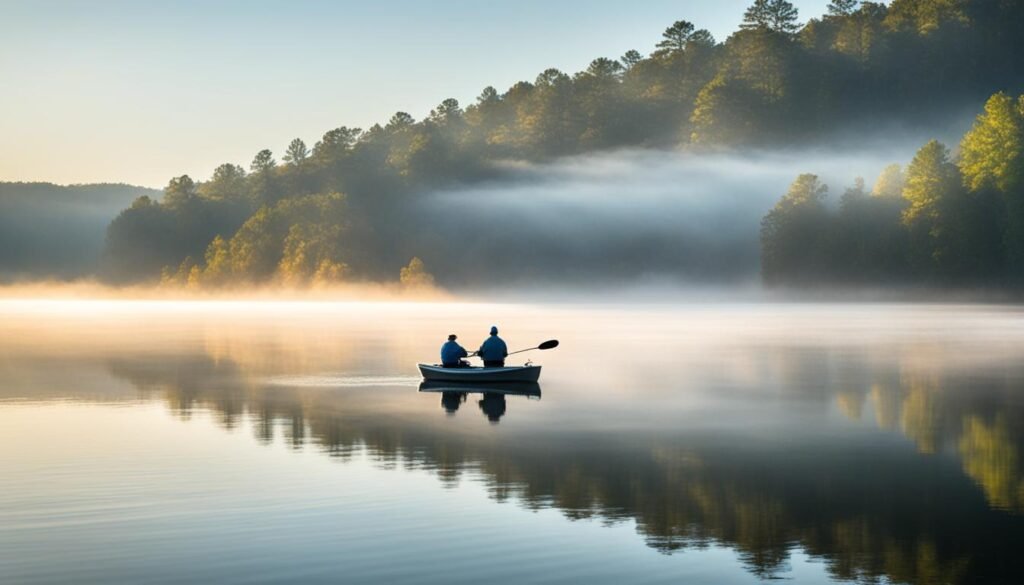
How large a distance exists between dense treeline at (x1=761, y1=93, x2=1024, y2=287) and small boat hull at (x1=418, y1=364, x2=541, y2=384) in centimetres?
11459

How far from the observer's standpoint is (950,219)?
500 ft

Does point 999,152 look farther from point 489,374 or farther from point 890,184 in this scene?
point 489,374

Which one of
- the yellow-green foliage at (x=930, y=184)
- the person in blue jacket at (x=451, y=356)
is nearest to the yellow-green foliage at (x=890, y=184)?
the yellow-green foliage at (x=930, y=184)

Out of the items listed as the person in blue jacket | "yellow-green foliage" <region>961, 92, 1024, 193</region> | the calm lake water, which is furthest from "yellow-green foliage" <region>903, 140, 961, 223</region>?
the person in blue jacket

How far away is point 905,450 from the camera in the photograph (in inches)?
1206

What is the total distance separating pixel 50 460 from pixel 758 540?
1704 cm

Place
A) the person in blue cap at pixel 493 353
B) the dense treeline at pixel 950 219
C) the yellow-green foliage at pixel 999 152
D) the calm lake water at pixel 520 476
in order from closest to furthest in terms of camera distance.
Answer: the calm lake water at pixel 520 476, the person in blue cap at pixel 493 353, the yellow-green foliage at pixel 999 152, the dense treeline at pixel 950 219

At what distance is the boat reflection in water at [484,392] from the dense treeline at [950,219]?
115 m

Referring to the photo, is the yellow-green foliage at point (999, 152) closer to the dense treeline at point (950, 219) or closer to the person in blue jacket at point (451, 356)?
the dense treeline at point (950, 219)

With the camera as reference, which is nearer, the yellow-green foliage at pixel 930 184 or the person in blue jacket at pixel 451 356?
the person in blue jacket at pixel 451 356

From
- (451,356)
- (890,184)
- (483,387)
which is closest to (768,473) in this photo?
(483,387)

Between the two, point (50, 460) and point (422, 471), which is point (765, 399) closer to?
point (422, 471)

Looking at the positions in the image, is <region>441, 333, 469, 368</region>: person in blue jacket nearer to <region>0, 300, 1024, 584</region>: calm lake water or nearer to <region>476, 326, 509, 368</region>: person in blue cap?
<region>476, 326, 509, 368</region>: person in blue cap

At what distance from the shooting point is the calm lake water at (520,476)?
18844mm
